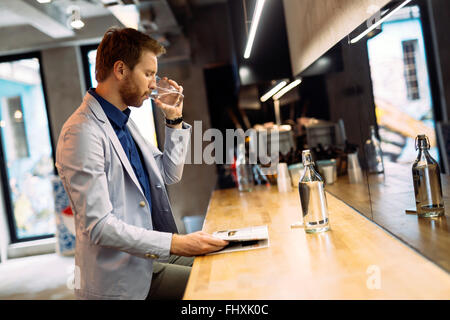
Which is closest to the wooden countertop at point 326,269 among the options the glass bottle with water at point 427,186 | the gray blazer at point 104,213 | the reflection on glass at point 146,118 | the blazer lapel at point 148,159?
the glass bottle with water at point 427,186

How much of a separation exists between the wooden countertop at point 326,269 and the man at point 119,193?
21cm

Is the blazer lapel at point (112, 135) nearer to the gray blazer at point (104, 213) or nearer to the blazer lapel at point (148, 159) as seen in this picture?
the gray blazer at point (104, 213)

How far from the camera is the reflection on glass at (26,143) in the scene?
585cm

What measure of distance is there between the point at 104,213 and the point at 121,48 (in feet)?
2.16

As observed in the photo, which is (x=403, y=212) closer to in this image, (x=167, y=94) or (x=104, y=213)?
(x=104, y=213)

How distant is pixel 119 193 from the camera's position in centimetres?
157

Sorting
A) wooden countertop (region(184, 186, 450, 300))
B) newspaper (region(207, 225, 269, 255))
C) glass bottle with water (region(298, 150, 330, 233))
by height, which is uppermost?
glass bottle with water (region(298, 150, 330, 233))

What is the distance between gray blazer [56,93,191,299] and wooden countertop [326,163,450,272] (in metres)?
0.71

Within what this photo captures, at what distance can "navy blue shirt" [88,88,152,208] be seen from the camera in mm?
1729

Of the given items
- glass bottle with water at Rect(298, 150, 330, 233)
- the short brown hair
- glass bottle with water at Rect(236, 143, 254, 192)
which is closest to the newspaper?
glass bottle with water at Rect(298, 150, 330, 233)

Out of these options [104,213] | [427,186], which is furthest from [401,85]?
[104,213]

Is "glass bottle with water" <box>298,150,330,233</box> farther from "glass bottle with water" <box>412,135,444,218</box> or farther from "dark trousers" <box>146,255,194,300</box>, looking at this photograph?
"dark trousers" <box>146,255,194,300</box>
